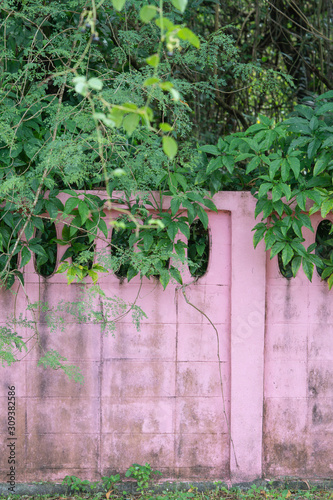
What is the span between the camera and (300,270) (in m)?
3.12

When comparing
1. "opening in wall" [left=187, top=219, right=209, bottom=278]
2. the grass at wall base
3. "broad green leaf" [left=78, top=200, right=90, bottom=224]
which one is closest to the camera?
"broad green leaf" [left=78, top=200, right=90, bottom=224]

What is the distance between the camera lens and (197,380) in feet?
10.2

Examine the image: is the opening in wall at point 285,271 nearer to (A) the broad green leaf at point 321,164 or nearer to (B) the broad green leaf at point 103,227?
(A) the broad green leaf at point 321,164

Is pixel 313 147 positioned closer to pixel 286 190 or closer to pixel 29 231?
pixel 286 190

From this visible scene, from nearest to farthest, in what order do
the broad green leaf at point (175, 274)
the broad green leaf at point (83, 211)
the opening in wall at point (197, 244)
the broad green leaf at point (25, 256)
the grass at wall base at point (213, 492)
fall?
1. the broad green leaf at point (83, 211)
2. the broad green leaf at point (25, 256)
3. the broad green leaf at point (175, 274)
4. the grass at wall base at point (213, 492)
5. the opening in wall at point (197, 244)

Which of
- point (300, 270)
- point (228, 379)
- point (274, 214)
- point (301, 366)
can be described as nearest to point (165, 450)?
point (228, 379)

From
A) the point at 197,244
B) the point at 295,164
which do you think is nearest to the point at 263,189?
the point at 295,164

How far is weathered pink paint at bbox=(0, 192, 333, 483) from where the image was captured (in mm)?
3057

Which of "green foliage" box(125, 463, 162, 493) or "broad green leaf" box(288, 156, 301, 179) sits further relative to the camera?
"green foliage" box(125, 463, 162, 493)

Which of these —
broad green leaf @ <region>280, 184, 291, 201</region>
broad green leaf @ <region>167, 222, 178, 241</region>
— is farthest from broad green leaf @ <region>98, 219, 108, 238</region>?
broad green leaf @ <region>280, 184, 291, 201</region>

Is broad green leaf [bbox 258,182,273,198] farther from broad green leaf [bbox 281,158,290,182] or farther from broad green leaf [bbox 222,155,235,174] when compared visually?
broad green leaf [bbox 222,155,235,174]

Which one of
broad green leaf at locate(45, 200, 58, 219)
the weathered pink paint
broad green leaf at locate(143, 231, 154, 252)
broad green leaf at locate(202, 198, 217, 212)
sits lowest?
the weathered pink paint

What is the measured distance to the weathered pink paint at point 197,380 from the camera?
3057mm

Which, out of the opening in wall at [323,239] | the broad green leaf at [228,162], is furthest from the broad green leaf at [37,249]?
the opening in wall at [323,239]
